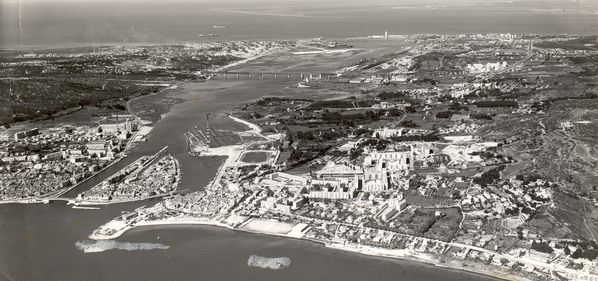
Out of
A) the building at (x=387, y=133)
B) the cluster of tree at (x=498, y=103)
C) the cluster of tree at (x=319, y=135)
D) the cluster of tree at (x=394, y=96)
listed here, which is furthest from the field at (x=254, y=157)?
the cluster of tree at (x=498, y=103)

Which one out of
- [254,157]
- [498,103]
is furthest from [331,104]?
[254,157]

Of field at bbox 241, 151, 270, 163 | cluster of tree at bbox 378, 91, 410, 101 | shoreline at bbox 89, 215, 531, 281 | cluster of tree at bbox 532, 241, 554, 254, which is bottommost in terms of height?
shoreline at bbox 89, 215, 531, 281

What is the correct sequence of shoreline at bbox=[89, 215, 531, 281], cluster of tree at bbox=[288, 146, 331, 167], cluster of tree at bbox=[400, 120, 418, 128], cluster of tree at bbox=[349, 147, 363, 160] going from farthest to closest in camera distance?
1. cluster of tree at bbox=[400, 120, 418, 128]
2. cluster of tree at bbox=[349, 147, 363, 160]
3. cluster of tree at bbox=[288, 146, 331, 167]
4. shoreline at bbox=[89, 215, 531, 281]

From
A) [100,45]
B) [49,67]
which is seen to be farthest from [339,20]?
[49,67]

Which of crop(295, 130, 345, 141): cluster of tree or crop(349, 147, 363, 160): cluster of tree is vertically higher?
crop(295, 130, 345, 141): cluster of tree

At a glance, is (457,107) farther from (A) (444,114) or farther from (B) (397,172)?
(B) (397,172)

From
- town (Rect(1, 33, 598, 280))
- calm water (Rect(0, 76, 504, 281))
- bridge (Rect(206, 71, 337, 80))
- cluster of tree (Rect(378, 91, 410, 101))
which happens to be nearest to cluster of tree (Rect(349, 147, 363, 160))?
town (Rect(1, 33, 598, 280))

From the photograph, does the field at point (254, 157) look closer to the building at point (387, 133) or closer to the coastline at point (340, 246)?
the building at point (387, 133)

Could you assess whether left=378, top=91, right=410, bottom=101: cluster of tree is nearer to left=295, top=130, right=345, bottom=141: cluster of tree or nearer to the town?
the town
